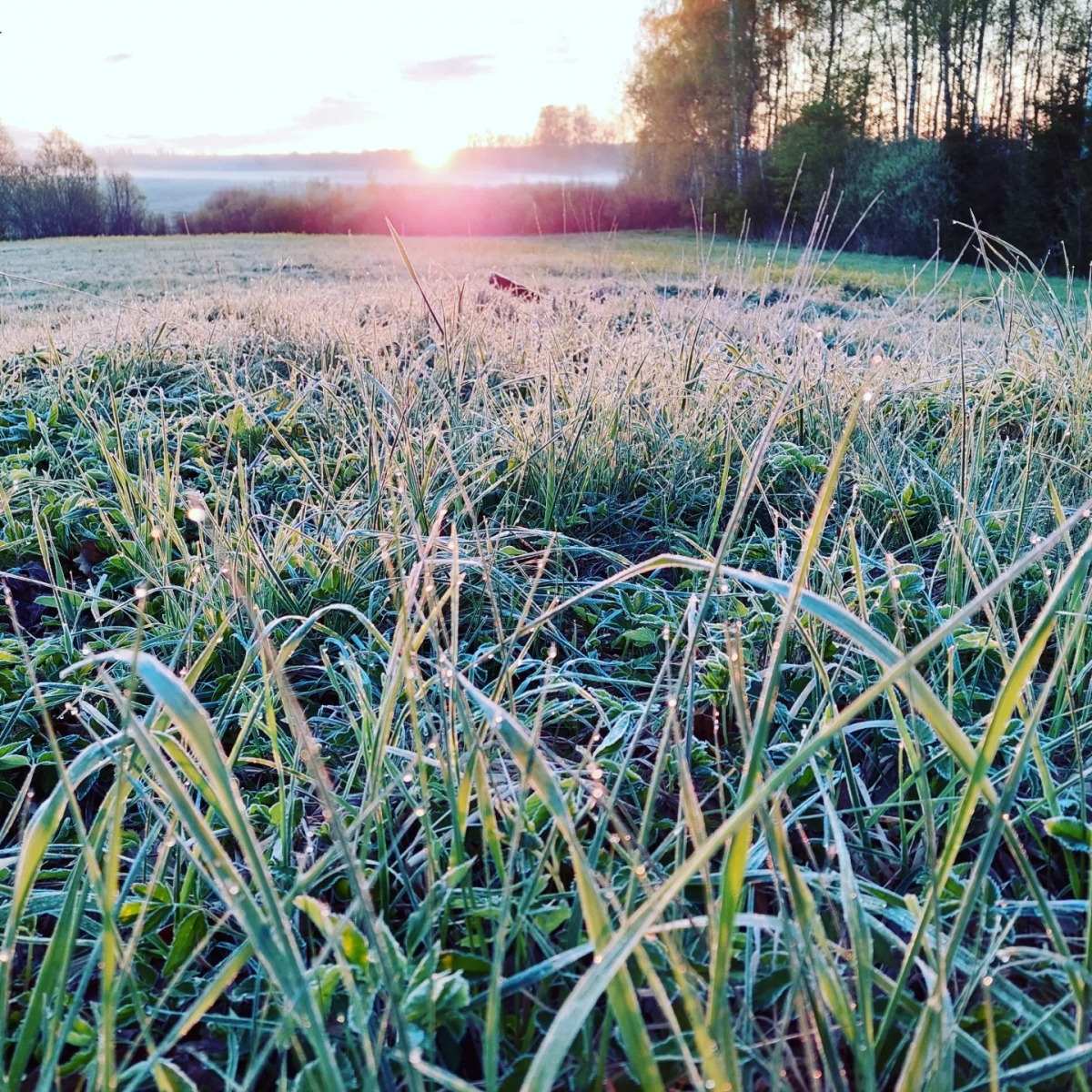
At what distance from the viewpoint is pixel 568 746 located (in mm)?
1138

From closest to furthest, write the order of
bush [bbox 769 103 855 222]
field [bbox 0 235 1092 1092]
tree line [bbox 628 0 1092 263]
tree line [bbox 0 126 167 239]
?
field [bbox 0 235 1092 1092] → tree line [bbox 628 0 1092 263] → bush [bbox 769 103 855 222] → tree line [bbox 0 126 167 239]

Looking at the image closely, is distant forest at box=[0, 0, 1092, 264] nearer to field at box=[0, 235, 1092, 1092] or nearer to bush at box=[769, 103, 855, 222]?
bush at box=[769, 103, 855, 222]

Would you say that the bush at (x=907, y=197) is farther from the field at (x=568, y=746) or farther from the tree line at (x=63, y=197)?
the tree line at (x=63, y=197)

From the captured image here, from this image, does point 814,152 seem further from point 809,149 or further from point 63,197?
point 63,197

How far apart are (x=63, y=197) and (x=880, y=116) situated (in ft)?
68.3

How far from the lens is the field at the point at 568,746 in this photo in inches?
22.7

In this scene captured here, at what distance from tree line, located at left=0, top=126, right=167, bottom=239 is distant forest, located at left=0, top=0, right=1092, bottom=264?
0.13ft

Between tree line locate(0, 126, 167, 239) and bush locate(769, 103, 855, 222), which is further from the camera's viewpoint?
tree line locate(0, 126, 167, 239)

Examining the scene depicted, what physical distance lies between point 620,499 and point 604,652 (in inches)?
24.6

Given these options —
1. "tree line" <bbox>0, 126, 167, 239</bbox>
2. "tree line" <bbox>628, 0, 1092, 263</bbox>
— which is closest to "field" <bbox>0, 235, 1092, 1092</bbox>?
"tree line" <bbox>628, 0, 1092, 263</bbox>

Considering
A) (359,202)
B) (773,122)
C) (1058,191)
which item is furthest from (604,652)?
(359,202)

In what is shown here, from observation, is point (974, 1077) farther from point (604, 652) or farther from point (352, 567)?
point (352, 567)

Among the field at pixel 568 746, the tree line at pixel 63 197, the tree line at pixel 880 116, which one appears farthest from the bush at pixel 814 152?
the field at pixel 568 746

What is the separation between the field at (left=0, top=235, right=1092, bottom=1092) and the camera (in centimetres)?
58
